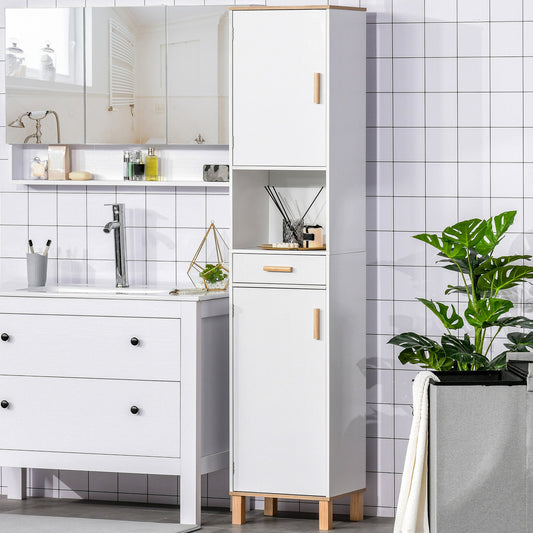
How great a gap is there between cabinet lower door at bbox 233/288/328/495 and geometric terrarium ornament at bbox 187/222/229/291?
0.76 ft

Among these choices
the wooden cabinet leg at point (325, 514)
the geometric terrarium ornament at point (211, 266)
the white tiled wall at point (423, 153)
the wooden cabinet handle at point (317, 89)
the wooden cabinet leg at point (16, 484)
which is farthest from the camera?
the wooden cabinet leg at point (16, 484)

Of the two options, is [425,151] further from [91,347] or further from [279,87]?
[91,347]

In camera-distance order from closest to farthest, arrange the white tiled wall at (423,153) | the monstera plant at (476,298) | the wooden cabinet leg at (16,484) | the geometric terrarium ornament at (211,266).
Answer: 1. the monstera plant at (476,298)
2. the white tiled wall at (423,153)
3. the geometric terrarium ornament at (211,266)
4. the wooden cabinet leg at (16,484)

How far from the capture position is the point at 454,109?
12.8 ft

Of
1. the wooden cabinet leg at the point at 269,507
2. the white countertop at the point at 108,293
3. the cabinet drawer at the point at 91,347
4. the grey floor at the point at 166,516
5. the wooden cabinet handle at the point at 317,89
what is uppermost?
the wooden cabinet handle at the point at 317,89

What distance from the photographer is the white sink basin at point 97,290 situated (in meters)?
3.97

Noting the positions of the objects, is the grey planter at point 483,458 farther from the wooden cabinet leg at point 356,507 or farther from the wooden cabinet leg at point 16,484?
the wooden cabinet leg at point 16,484

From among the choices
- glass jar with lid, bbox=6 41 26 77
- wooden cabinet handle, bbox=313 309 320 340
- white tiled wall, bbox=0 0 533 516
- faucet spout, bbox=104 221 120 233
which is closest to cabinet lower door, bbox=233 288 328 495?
wooden cabinet handle, bbox=313 309 320 340

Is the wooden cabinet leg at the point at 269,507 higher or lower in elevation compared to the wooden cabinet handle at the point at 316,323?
lower

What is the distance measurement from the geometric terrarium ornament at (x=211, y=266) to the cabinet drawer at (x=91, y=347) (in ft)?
1.09

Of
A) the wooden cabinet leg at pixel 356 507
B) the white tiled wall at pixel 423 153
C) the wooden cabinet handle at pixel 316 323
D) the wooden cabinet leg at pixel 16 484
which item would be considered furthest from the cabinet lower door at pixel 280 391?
the wooden cabinet leg at pixel 16 484

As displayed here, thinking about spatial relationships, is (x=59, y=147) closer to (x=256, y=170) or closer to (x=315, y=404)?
(x=256, y=170)

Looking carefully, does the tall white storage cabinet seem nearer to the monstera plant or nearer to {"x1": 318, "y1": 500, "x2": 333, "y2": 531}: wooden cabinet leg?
{"x1": 318, "y1": 500, "x2": 333, "y2": 531}: wooden cabinet leg

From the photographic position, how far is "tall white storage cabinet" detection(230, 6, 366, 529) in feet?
12.1
